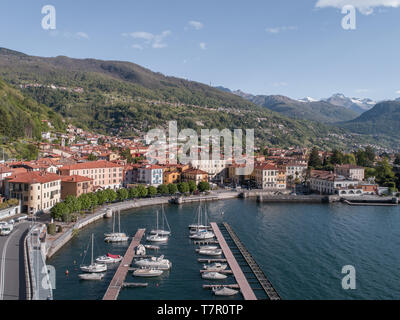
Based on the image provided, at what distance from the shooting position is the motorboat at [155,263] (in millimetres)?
20844

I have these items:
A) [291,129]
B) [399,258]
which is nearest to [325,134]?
[291,129]

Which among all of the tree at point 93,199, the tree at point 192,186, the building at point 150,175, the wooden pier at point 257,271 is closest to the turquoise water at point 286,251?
the wooden pier at point 257,271

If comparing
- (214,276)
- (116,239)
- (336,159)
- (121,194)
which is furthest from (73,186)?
(336,159)

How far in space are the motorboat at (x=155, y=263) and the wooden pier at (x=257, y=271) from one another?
4.96 meters

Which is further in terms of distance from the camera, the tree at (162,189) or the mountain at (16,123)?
the mountain at (16,123)

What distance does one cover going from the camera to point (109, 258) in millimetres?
21797

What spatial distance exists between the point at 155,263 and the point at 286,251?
9547mm

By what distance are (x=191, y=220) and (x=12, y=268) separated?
62.2 ft

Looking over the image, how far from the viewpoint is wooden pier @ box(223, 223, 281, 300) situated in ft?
57.9

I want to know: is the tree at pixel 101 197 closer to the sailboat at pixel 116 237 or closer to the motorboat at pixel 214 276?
the sailboat at pixel 116 237

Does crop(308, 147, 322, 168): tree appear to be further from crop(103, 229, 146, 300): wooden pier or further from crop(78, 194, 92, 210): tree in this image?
crop(103, 229, 146, 300): wooden pier

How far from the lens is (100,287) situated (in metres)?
18.2

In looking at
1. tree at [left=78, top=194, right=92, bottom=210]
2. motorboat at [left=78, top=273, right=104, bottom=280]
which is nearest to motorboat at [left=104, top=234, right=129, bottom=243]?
motorboat at [left=78, top=273, right=104, bottom=280]
